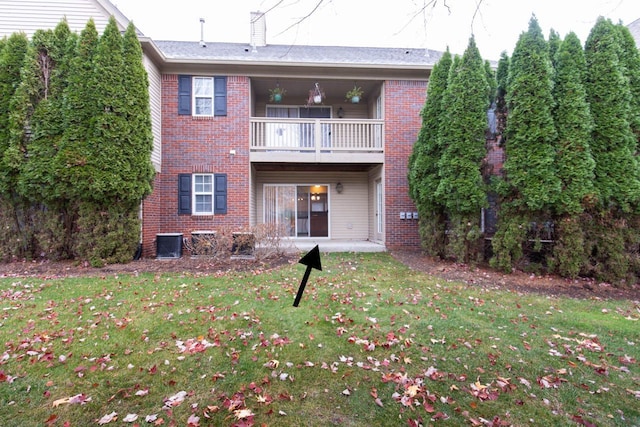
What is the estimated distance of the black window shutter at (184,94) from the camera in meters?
9.55

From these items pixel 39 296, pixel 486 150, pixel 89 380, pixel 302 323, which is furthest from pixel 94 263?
pixel 486 150

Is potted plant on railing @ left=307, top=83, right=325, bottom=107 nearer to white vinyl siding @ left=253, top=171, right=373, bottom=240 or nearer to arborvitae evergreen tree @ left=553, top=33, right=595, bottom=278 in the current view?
white vinyl siding @ left=253, top=171, right=373, bottom=240

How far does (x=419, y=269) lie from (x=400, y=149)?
14.5 ft

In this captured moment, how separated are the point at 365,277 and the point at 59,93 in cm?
786

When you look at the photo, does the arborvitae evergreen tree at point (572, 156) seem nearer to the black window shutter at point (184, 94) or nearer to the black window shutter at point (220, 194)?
the black window shutter at point (220, 194)

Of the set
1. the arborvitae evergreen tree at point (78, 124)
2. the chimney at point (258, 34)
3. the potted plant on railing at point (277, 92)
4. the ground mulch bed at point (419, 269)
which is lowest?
→ the ground mulch bed at point (419, 269)

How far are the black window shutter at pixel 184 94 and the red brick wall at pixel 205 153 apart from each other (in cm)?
11

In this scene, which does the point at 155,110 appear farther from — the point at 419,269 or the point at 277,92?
the point at 419,269

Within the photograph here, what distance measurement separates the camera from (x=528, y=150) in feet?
20.6

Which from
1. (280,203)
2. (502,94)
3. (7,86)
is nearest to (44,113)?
(7,86)

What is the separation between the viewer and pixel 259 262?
750cm

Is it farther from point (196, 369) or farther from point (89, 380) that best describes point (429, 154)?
point (89, 380)

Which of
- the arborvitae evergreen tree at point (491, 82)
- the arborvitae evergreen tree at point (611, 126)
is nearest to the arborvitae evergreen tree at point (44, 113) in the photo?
the arborvitae evergreen tree at point (491, 82)

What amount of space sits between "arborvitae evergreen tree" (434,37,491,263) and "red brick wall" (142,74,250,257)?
5.82 meters
